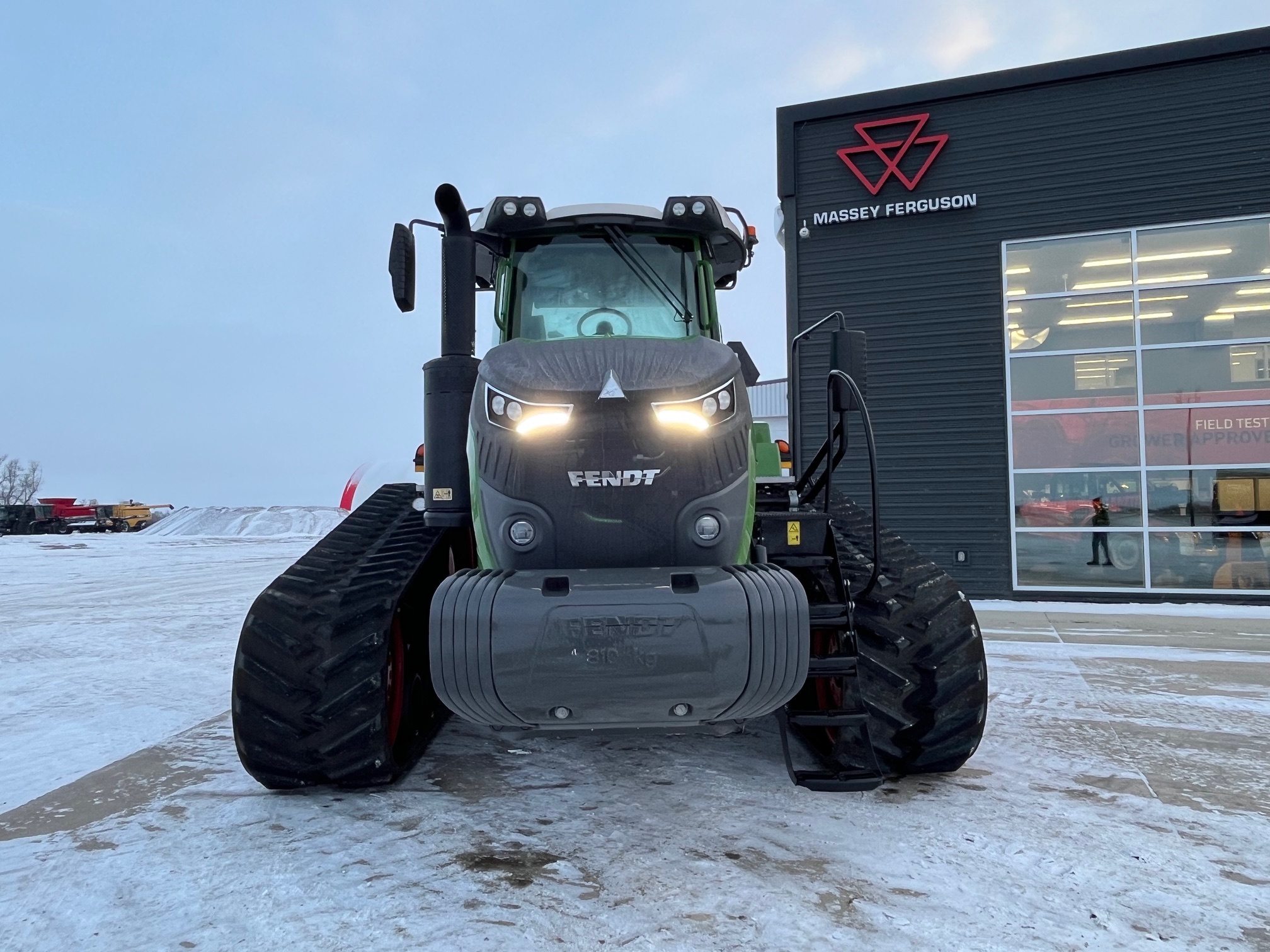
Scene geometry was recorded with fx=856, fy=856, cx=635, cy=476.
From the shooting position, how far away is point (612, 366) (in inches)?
121

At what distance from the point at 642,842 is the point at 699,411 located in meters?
1.47

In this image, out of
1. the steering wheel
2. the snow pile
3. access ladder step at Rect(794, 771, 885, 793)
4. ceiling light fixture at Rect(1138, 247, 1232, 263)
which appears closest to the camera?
access ladder step at Rect(794, 771, 885, 793)

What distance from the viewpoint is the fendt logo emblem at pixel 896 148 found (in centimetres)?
1151

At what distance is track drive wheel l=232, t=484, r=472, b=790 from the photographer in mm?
3135

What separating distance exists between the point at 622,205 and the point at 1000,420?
8.84 metres

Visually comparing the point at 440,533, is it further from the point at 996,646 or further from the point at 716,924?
the point at 996,646

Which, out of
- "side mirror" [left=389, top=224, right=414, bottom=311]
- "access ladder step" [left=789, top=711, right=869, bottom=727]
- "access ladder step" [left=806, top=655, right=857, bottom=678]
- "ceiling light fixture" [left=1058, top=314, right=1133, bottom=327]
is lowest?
"access ladder step" [left=789, top=711, right=869, bottom=727]

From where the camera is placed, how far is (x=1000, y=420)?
1107 cm

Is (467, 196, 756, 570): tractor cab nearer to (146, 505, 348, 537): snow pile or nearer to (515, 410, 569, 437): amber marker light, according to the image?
(515, 410, 569, 437): amber marker light

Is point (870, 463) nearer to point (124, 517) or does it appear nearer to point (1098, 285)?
point (1098, 285)

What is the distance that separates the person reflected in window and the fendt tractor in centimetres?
815

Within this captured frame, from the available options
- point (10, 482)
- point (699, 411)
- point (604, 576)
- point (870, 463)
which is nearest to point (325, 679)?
point (604, 576)

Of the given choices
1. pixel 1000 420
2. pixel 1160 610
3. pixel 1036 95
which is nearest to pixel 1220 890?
pixel 1160 610

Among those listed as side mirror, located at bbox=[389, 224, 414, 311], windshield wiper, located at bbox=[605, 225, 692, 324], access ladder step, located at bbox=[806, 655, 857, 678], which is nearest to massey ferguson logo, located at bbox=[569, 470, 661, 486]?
access ladder step, located at bbox=[806, 655, 857, 678]
